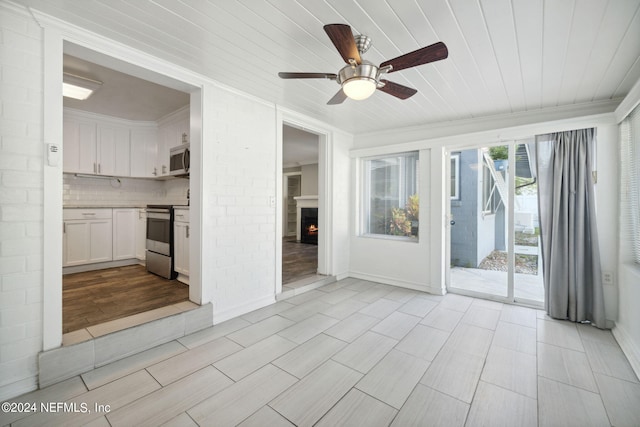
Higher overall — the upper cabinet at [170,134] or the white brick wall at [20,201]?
the upper cabinet at [170,134]

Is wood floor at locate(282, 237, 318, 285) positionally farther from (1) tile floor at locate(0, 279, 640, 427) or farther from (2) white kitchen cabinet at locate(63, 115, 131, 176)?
(2) white kitchen cabinet at locate(63, 115, 131, 176)

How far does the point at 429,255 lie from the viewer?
377cm

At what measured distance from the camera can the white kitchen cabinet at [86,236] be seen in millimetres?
3887

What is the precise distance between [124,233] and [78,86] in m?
2.36

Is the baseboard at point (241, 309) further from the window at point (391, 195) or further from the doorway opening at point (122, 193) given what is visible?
the window at point (391, 195)

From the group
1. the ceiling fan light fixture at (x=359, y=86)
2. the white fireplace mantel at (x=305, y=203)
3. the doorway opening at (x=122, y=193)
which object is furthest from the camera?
the white fireplace mantel at (x=305, y=203)

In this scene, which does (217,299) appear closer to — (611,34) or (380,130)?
(380,130)

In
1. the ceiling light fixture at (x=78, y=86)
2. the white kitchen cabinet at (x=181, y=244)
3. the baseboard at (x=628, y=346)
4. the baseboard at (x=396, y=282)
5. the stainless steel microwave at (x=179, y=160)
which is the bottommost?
the baseboard at (x=628, y=346)

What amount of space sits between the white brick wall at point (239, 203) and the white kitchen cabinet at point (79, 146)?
292cm

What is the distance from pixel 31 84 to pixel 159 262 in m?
2.60

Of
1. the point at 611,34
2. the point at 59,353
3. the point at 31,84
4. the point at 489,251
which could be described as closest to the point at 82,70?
the point at 31,84

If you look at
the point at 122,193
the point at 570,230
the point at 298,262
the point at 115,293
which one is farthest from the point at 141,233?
the point at 570,230

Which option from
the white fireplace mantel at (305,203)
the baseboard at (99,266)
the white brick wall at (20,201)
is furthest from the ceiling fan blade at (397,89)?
the white fireplace mantel at (305,203)

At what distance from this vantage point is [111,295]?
297 centimetres
